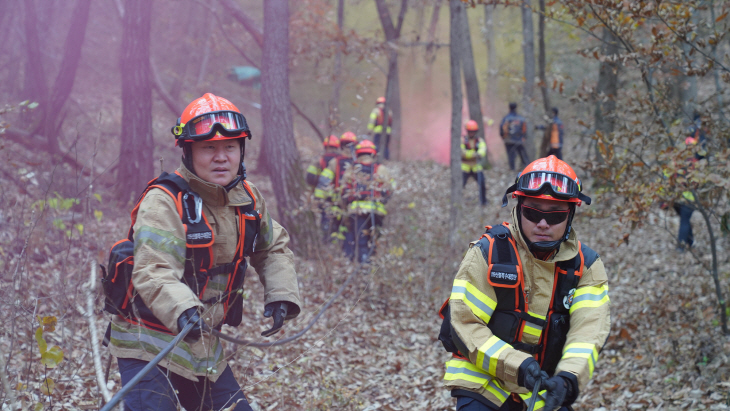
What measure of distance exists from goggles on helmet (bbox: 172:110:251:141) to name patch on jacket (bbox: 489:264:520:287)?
62.5 inches

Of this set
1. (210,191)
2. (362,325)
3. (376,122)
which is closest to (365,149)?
(362,325)

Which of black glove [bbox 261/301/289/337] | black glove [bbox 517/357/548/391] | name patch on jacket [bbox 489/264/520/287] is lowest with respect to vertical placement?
black glove [bbox 517/357/548/391]

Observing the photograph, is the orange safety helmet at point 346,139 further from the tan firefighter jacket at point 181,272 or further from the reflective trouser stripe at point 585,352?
the reflective trouser stripe at point 585,352

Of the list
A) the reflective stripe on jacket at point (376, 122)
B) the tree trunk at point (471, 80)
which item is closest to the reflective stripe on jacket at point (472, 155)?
the tree trunk at point (471, 80)

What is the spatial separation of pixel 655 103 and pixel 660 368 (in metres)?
2.75

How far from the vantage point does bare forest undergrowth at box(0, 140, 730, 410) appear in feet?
15.4

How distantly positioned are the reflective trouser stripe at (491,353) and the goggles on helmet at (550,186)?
2.64 ft

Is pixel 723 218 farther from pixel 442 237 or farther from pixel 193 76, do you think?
pixel 193 76

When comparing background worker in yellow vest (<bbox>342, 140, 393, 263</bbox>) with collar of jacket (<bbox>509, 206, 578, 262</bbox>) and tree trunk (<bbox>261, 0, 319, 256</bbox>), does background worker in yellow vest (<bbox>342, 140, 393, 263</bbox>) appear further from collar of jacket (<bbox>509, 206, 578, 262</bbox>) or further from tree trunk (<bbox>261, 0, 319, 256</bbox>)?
collar of jacket (<bbox>509, 206, 578, 262</bbox>)

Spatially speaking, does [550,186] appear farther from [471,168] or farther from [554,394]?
[471,168]

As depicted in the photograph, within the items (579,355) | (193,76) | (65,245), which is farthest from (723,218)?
(193,76)

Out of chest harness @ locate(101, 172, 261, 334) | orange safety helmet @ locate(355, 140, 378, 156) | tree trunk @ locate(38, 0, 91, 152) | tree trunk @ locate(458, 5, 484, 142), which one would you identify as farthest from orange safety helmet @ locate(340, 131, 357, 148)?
chest harness @ locate(101, 172, 261, 334)

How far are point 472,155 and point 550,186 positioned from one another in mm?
11479

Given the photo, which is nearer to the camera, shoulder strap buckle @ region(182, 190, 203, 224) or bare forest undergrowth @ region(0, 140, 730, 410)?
shoulder strap buckle @ region(182, 190, 203, 224)
